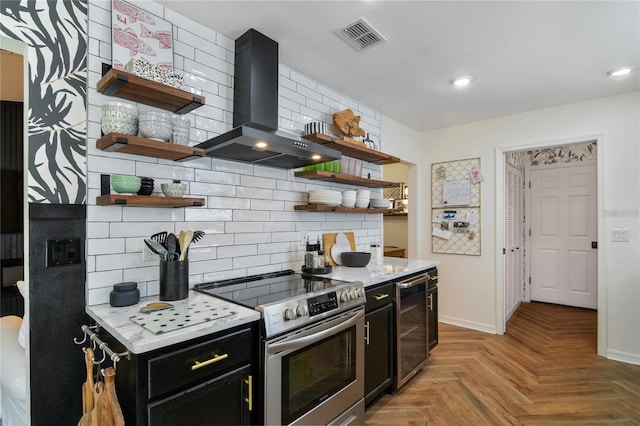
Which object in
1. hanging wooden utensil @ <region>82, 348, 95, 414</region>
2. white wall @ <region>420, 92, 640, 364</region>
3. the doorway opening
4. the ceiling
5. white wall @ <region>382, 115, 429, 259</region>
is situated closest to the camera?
hanging wooden utensil @ <region>82, 348, 95, 414</region>

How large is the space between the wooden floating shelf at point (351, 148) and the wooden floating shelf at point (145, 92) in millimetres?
978

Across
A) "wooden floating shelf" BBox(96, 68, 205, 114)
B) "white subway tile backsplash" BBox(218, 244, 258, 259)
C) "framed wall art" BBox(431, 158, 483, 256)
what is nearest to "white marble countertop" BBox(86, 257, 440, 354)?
"white subway tile backsplash" BBox(218, 244, 258, 259)

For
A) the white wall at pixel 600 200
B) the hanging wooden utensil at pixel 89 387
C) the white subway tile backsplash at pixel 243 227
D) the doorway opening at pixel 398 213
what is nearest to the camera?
the hanging wooden utensil at pixel 89 387

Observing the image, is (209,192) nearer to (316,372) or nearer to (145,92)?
(145,92)

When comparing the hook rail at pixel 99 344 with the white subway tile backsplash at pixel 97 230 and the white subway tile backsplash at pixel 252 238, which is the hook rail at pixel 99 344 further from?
the white subway tile backsplash at pixel 252 238

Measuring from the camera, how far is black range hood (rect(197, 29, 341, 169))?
76.4 inches

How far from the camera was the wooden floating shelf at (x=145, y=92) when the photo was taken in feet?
4.77

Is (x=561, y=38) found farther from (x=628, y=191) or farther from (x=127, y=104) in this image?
(x=127, y=104)

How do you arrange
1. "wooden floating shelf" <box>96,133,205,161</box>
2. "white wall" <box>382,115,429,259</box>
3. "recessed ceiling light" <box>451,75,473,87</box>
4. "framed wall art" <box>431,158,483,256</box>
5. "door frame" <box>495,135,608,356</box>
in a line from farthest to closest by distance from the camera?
"white wall" <box>382,115,429,259</box> → "framed wall art" <box>431,158,483,256</box> → "door frame" <box>495,135,608,356</box> → "recessed ceiling light" <box>451,75,473,87</box> → "wooden floating shelf" <box>96,133,205,161</box>

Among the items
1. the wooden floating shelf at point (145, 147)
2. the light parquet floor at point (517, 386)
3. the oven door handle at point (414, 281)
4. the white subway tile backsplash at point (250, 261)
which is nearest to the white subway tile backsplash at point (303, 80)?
the wooden floating shelf at point (145, 147)

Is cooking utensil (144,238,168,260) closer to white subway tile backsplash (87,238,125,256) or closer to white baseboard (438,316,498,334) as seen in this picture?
white subway tile backsplash (87,238,125,256)

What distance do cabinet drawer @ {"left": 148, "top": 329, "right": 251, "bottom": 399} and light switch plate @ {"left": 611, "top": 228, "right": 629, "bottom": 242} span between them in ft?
11.8

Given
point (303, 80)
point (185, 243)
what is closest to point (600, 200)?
point (303, 80)

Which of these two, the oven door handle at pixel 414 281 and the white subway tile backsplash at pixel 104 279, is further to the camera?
the oven door handle at pixel 414 281
